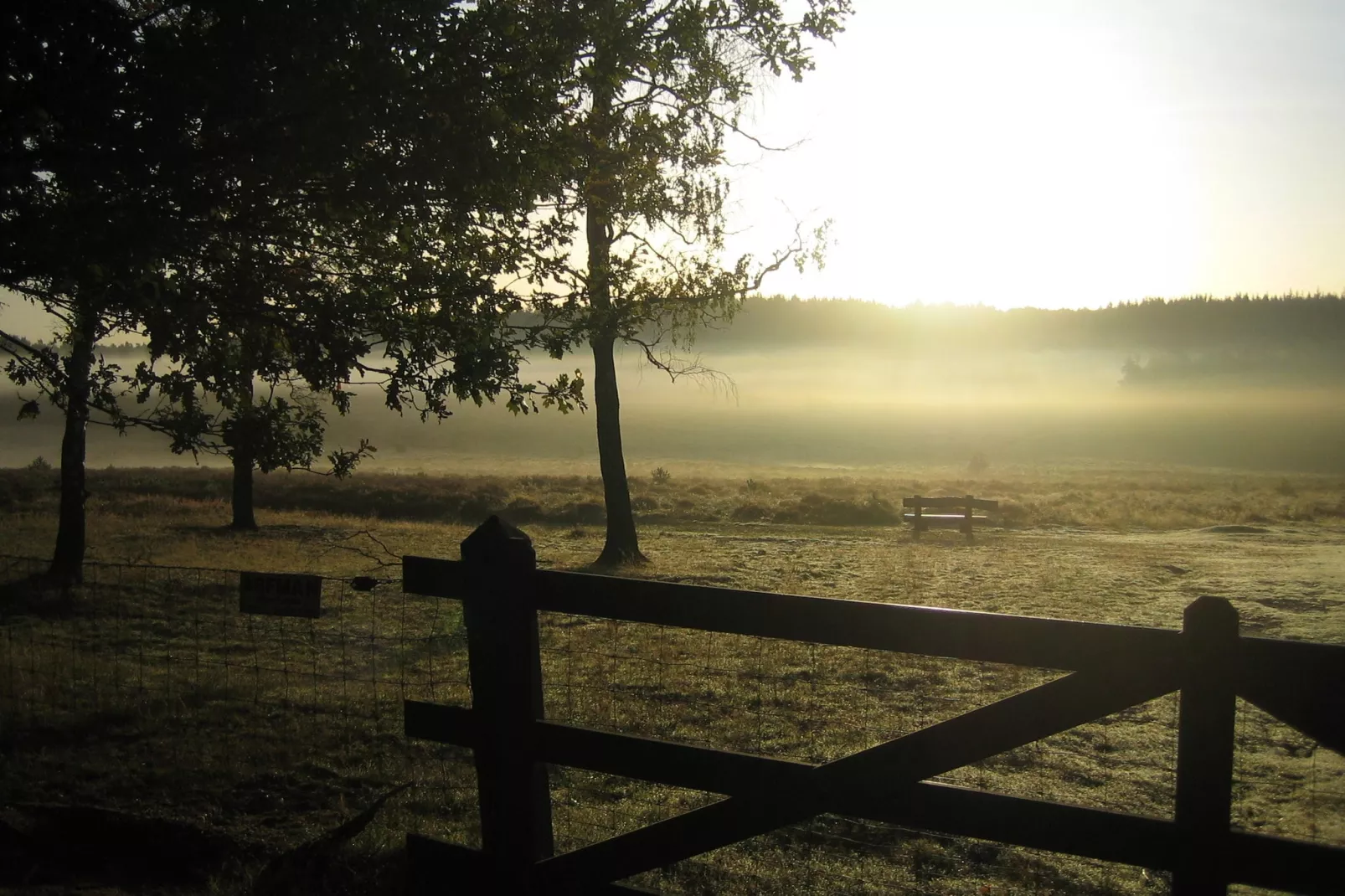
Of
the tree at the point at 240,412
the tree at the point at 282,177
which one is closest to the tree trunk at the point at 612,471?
the tree at the point at 240,412

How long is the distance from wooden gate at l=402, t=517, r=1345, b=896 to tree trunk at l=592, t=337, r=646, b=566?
15.7 m

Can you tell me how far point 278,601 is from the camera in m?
5.93

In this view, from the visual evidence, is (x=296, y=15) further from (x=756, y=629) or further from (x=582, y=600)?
(x=756, y=629)

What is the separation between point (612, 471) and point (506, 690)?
17.0 metres

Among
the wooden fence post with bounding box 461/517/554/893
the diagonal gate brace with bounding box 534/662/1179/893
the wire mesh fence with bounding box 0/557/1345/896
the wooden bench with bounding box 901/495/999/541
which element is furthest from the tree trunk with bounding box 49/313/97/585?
the wooden bench with bounding box 901/495/999/541

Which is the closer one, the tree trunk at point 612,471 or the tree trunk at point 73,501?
the tree trunk at point 73,501

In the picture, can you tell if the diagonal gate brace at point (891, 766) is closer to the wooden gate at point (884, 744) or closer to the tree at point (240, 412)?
the wooden gate at point (884, 744)

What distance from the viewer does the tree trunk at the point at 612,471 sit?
2041 centimetres

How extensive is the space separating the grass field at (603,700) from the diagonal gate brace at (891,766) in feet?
4.10

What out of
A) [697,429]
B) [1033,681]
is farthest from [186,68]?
[697,429]

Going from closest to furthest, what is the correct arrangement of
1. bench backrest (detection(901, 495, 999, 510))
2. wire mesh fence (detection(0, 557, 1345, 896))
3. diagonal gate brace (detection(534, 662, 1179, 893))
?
diagonal gate brace (detection(534, 662, 1179, 893)), wire mesh fence (detection(0, 557, 1345, 896)), bench backrest (detection(901, 495, 999, 510))

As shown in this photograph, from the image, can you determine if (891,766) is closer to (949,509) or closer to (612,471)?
(612,471)

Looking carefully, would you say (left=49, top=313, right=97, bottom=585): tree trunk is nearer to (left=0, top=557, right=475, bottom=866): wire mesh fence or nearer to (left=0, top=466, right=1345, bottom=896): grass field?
(left=0, top=466, right=1345, bottom=896): grass field

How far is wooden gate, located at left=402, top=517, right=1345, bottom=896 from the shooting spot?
3086mm
